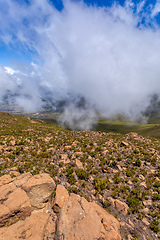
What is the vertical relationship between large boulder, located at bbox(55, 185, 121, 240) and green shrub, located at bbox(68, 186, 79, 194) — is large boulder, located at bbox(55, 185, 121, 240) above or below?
above

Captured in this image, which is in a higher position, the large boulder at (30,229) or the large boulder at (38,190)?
the large boulder at (38,190)

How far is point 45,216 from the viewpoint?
24.6 ft

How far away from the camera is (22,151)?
696 inches

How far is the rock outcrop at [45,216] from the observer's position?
6266 mm

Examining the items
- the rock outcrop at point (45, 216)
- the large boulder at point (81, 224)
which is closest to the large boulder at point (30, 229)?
the rock outcrop at point (45, 216)

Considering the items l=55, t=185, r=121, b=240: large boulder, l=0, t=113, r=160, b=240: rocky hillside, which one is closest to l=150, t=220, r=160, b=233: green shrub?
l=0, t=113, r=160, b=240: rocky hillside

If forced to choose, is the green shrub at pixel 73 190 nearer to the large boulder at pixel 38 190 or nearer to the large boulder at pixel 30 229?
the large boulder at pixel 38 190

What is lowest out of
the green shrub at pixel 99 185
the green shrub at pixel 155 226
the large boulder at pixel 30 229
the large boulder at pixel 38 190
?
the green shrub at pixel 155 226

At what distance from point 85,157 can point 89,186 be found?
6288 millimetres

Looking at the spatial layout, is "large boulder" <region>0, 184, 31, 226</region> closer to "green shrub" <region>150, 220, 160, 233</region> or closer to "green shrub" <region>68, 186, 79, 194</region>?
"green shrub" <region>68, 186, 79, 194</region>

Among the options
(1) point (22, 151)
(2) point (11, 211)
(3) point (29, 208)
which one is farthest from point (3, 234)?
(1) point (22, 151)

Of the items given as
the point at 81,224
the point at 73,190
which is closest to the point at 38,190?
the point at 73,190

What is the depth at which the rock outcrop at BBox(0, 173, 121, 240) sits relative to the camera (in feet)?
20.6

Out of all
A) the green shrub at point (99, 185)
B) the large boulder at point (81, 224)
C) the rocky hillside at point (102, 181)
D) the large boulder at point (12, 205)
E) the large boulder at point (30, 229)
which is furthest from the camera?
the green shrub at point (99, 185)
